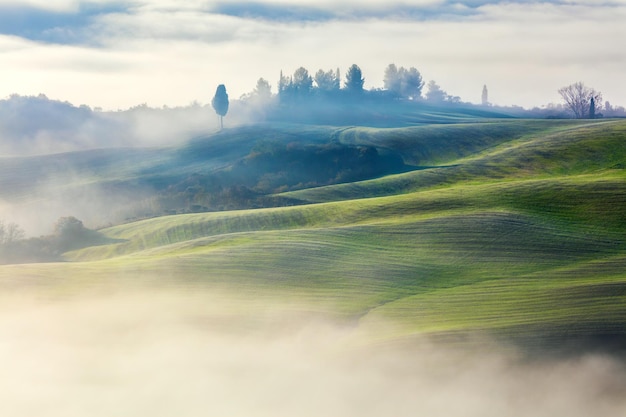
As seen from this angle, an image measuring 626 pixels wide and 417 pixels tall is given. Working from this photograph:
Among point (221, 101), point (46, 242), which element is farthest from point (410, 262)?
point (221, 101)

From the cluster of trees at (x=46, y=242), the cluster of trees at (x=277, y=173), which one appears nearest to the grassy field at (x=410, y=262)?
the cluster of trees at (x=46, y=242)

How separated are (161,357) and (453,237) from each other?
26.7 meters

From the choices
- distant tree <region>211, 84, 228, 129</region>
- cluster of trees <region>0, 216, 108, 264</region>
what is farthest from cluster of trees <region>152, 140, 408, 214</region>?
distant tree <region>211, 84, 228, 129</region>

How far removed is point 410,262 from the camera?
174ft

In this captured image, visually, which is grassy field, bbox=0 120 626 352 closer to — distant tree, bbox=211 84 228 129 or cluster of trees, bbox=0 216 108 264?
cluster of trees, bbox=0 216 108 264

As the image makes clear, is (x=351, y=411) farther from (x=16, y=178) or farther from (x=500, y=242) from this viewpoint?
(x=16, y=178)

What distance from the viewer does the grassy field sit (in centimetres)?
4297

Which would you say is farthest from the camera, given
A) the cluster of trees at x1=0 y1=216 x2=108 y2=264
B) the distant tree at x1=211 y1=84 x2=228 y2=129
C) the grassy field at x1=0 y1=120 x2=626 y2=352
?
the distant tree at x1=211 y1=84 x2=228 y2=129

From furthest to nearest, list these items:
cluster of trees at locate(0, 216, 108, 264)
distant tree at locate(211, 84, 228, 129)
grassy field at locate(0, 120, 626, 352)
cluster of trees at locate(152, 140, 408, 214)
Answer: distant tree at locate(211, 84, 228, 129)
cluster of trees at locate(152, 140, 408, 214)
cluster of trees at locate(0, 216, 108, 264)
grassy field at locate(0, 120, 626, 352)

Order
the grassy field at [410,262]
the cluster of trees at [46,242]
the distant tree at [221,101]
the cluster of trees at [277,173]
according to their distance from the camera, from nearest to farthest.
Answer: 1. the grassy field at [410,262]
2. the cluster of trees at [46,242]
3. the cluster of trees at [277,173]
4. the distant tree at [221,101]

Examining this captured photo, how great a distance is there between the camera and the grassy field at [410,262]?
141 ft

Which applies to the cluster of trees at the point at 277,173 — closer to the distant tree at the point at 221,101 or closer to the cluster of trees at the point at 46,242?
the cluster of trees at the point at 46,242

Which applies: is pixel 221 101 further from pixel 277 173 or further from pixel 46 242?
pixel 46 242

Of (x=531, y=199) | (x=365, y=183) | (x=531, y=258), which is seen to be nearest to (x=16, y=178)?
(x=365, y=183)
